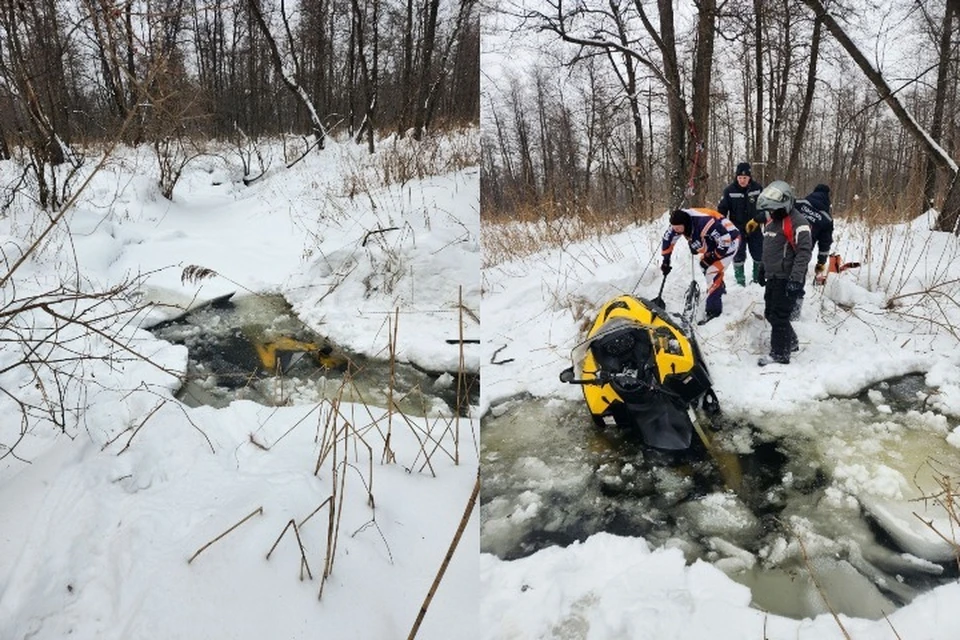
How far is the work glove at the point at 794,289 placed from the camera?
304 cm

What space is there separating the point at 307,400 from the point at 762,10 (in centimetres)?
396

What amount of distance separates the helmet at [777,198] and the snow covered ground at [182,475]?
183 cm

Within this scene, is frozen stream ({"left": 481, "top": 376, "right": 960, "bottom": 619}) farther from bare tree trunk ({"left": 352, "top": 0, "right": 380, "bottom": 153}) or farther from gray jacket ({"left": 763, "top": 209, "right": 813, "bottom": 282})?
Answer: bare tree trunk ({"left": 352, "top": 0, "right": 380, "bottom": 153})

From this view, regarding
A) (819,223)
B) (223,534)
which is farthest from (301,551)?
(819,223)

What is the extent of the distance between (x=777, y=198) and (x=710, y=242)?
1.64ft

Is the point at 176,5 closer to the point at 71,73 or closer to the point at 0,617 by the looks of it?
the point at 71,73

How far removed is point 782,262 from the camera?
310 centimetres

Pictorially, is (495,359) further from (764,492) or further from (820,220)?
(820,220)

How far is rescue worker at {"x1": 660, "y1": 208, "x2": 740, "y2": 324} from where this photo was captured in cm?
349

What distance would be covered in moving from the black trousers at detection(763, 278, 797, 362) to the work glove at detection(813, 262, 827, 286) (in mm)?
532

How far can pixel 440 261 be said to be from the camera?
394 cm

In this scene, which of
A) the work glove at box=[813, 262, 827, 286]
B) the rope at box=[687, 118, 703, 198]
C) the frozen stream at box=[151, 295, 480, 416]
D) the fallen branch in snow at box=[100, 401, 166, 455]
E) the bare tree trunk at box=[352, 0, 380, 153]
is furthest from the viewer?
the bare tree trunk at box=[352, 0, 380, 153]

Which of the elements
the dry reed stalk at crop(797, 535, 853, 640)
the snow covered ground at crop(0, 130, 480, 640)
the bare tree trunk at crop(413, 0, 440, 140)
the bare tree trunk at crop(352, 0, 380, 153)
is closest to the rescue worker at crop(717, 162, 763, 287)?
the snow covered ground at crop(0, 130, 480, 640)

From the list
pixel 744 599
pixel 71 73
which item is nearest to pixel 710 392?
pixel 744 599
